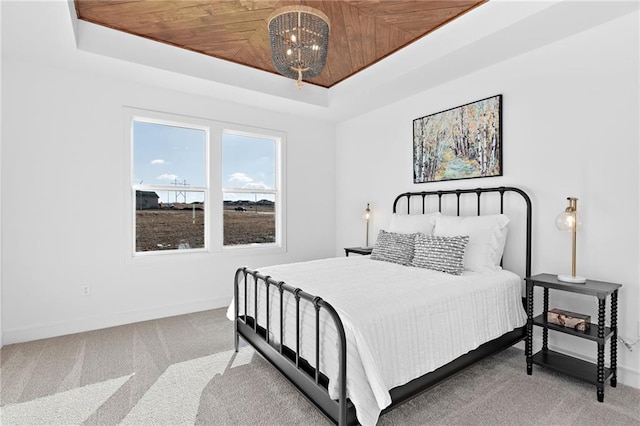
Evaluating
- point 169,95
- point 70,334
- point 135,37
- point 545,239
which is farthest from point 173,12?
point 545,239

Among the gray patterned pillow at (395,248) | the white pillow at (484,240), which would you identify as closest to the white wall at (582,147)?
the white pillow at (484,240)

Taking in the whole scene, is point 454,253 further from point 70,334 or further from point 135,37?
point 70,334

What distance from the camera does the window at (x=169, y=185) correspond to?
388 centimetres

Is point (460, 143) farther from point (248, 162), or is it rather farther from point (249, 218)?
point (249, 218)

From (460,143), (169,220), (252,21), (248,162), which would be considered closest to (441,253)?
(460,143)

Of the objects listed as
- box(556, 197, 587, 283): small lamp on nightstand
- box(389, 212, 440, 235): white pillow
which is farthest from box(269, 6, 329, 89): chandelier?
box(556, 197, 587, 283): small lamp on nightstand

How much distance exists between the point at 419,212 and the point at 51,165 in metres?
3.91

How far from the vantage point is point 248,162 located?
184 inches

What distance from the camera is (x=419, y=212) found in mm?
3918

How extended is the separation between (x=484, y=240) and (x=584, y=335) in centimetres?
94

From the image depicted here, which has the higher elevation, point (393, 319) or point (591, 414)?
point (393, 319)

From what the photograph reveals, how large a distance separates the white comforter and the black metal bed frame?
2.0 inches

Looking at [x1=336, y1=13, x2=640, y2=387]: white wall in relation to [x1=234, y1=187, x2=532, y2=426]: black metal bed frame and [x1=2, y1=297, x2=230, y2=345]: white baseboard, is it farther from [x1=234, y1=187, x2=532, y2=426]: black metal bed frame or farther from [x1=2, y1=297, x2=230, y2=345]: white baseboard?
[x1=2, y1=297, x2=230, y2=345]: white baseboard

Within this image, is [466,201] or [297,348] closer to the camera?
[297,348]
